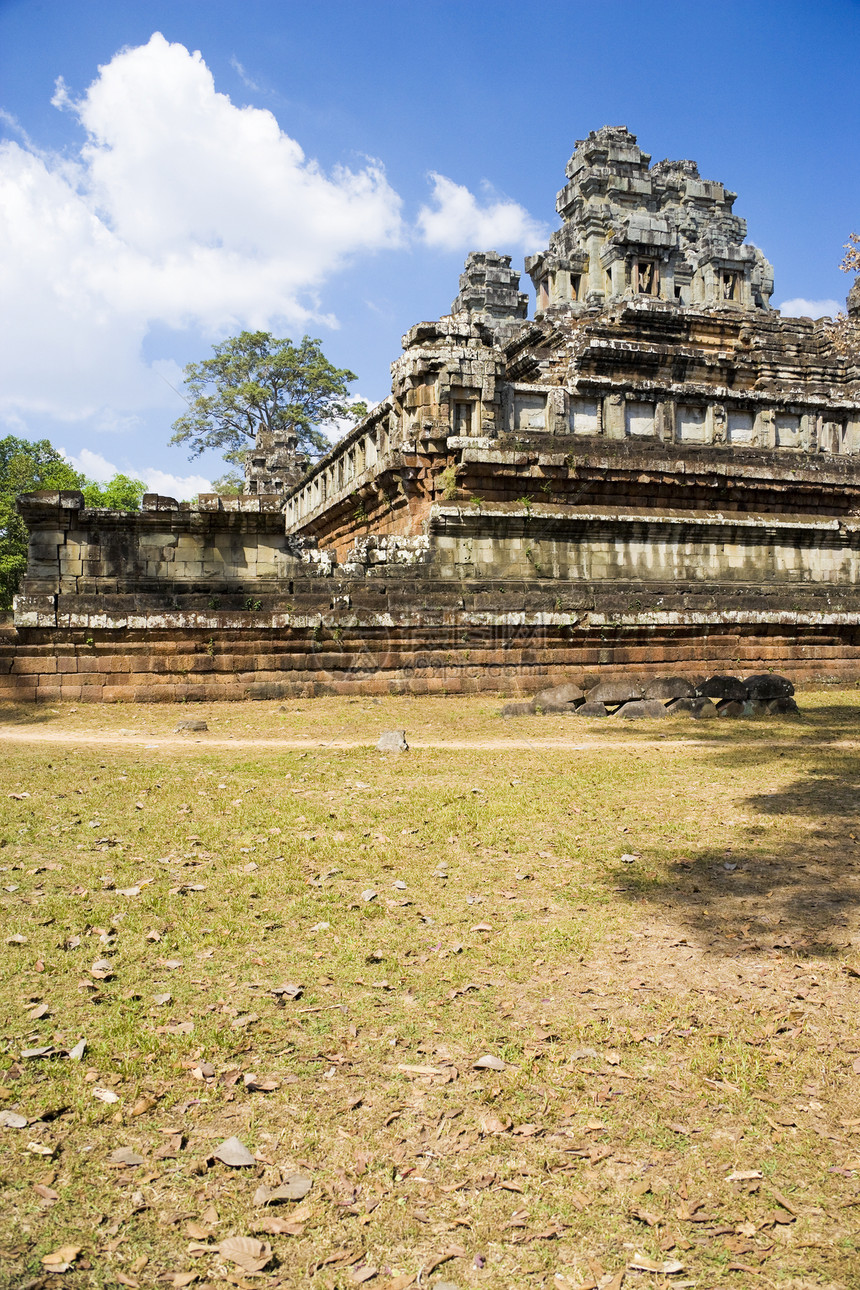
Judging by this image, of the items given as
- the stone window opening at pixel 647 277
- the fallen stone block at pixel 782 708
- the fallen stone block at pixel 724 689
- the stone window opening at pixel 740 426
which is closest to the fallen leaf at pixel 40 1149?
the fallen stone block at pixel 724 689

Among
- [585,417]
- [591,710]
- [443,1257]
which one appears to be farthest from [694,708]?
[443,1257]

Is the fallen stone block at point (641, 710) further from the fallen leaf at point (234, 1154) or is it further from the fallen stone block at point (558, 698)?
the fallen leaf at point (234, 1154)

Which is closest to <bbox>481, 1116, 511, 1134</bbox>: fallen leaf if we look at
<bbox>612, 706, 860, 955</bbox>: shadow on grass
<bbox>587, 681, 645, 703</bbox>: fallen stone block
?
<bbox>612, 706, 860, 955</bbox>: shadow on grass

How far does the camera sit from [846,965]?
4.17m

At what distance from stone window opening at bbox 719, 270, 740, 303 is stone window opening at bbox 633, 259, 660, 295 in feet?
26.5

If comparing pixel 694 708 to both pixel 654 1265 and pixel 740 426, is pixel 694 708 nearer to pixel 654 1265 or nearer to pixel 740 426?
pixel 654 1265

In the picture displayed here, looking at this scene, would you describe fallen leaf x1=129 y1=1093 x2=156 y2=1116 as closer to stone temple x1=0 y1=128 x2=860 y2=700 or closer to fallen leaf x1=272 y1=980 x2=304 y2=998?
fallen leaf x1=272 y1=980 x2=304 y2=998

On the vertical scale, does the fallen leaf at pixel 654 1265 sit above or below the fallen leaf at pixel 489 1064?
below

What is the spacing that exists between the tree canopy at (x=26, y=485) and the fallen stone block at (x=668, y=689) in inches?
1215

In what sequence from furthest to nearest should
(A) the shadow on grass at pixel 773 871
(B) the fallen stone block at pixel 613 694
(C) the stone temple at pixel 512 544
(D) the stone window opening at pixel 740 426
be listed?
1. (D) the stone window opening at pixel 740 426
2. (C) the stone temple at pixel 512 544
3. (B) the fallen stone block at pixel 613 694
4. (A) the shadow on grass at pixel 773 871

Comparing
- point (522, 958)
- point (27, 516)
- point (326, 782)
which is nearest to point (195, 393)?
point (27, 516)

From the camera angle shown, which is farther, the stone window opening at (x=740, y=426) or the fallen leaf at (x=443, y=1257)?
the stone window opening at (x=740, y=426)

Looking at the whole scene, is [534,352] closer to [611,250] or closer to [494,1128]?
[611,250]

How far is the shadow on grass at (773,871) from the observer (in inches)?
181
